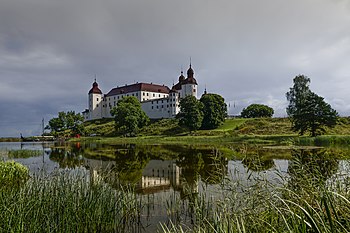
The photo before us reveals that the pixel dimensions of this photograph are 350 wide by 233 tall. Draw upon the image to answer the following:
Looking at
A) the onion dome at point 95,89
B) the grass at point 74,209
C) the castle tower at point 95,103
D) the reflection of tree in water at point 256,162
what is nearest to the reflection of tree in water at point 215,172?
the reflection of tree in water at point 256,162

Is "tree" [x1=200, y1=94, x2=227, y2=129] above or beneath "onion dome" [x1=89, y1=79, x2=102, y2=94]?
beneath

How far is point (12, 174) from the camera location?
13.6 metres

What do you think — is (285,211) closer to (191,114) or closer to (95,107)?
(191,114)

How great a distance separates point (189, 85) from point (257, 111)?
26.5 m

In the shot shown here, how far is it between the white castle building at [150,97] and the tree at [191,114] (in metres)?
21.3

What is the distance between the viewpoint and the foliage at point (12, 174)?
1267 centimetres

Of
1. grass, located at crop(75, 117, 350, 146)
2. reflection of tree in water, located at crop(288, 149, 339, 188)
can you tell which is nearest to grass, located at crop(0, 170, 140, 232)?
reflection of tree in water, located at crop(288, 149, 339, 188)

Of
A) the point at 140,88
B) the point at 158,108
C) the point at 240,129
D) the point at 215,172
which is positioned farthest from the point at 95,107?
the point at 215,172

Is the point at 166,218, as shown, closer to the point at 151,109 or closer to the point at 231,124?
the point at 231,124

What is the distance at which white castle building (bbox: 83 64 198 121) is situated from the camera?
309 feet

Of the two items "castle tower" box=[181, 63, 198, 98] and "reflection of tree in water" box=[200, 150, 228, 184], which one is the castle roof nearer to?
"castle tower" box=[181, 63, 198, 98]

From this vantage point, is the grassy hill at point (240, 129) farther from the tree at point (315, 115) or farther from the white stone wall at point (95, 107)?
the white stone wall at point (95, 107)

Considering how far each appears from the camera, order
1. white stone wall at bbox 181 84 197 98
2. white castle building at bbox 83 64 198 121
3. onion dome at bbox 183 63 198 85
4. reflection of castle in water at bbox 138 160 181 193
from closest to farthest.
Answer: reflection of castle in water at bbox 138 160 181 193 < white castle building at bbox 83 64 198 121 < white stone wall at bbox 181 84 197 98 < onion dome at bbox 183 63 198 85

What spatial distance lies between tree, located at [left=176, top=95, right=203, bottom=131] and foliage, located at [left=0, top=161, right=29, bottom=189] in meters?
52.4
